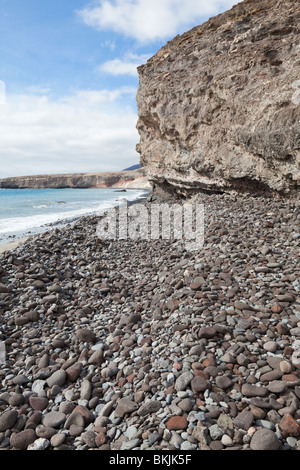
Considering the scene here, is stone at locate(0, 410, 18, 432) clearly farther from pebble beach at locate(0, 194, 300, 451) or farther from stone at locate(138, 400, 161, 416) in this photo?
stone at locate(138, 400, 161, 416)

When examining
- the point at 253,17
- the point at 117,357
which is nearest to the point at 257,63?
the point at 253,17

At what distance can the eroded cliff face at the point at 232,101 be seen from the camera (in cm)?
754

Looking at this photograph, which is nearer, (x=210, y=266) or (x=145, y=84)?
(x=210, y=266)

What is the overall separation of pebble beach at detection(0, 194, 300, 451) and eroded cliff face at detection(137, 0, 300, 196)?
2990 mm

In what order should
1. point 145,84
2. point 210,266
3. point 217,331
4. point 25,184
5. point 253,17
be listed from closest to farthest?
point 217,331, point 210,266, point 253,17, point 145,84, point 25,184

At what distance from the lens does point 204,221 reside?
8.00 metres

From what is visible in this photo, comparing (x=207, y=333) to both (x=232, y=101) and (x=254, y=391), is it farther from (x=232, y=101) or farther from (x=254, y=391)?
(x=232, y=101)

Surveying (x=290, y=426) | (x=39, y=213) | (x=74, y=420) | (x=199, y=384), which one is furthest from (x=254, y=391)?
(x=39, y=213)

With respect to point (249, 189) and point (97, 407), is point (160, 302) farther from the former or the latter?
point (249, 189)

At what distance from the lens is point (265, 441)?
201 cm

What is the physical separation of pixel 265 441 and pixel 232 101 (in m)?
9.73

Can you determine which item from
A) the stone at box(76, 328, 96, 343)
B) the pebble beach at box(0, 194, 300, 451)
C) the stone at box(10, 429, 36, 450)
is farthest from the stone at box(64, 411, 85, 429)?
the stone at box(76, 328, 96, 343)

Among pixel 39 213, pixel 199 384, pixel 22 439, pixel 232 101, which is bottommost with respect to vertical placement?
pixel 22 439

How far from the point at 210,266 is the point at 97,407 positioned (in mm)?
3058
